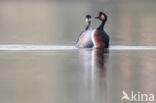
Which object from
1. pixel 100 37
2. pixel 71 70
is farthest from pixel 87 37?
pixel 71 70

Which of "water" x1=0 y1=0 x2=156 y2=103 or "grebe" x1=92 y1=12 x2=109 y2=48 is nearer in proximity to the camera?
"water" x1=0 y1=0 x2=156 y2=103

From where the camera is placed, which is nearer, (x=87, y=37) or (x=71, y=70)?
(x=71, y=70)

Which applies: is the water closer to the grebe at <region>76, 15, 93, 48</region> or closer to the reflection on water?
the reflection on water

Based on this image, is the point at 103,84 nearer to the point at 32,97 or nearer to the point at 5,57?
the point at 32,97

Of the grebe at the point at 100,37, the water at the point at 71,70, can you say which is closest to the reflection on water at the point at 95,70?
the water at the point at 71,70

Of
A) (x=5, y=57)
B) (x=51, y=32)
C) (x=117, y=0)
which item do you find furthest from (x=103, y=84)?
(x=117, y=0)

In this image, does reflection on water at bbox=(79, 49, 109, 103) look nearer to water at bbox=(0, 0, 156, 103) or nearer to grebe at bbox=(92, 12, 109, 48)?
water at bbox=(0, 0, 156, 103)

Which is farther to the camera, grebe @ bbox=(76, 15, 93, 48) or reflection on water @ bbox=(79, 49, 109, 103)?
grebe @ bbox=(76, 15, 93, 48)

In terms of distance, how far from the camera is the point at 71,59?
8047 millimetres

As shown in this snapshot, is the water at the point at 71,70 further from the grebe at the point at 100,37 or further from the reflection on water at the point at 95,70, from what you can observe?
the grebe at the point at 100,37

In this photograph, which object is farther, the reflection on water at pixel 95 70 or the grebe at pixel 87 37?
the grebe at pixel 87 37

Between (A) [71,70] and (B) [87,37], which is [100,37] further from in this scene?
(A) [71,70]

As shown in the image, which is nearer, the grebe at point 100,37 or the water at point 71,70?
the water at point 71,70

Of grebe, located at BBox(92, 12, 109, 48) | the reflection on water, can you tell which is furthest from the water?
grebe, located at BBox(92, 12, 109, 48)
